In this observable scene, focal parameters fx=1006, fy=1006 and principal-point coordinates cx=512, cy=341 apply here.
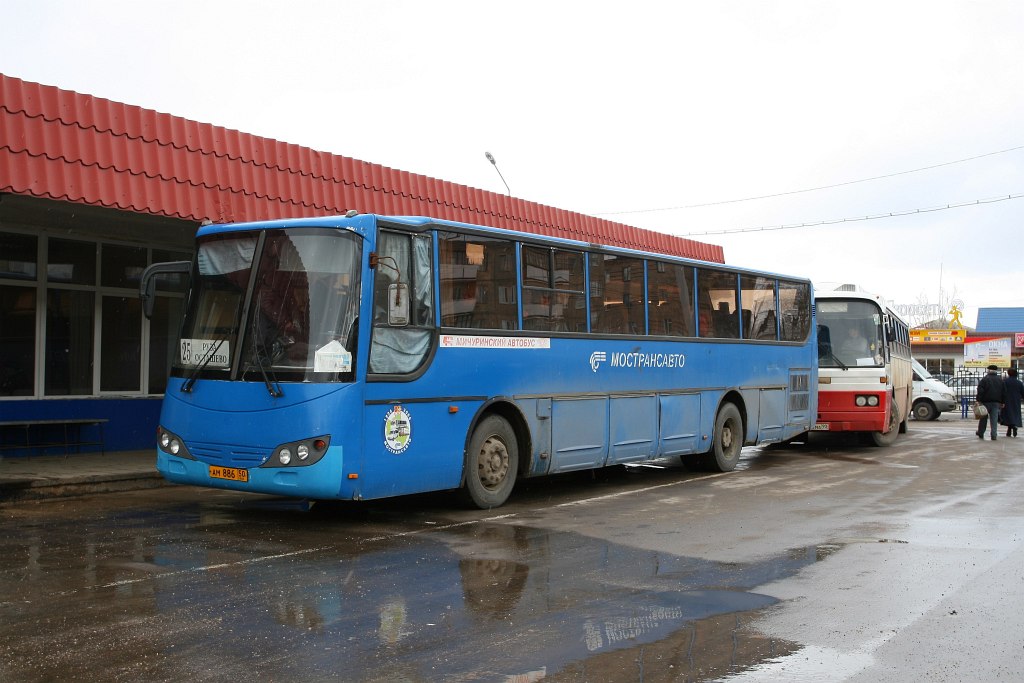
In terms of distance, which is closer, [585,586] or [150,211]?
[585,586]

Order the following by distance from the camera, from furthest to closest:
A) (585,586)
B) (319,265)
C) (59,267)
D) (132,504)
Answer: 1. (59,267)
2. (132,504)
3. (319,265)
4. (585,586)

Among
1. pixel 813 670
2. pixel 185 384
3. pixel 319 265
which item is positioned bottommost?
pixel 813 670

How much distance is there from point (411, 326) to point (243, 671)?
5.21m

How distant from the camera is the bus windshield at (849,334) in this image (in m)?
20.0

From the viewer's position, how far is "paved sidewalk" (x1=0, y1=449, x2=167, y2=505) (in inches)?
460

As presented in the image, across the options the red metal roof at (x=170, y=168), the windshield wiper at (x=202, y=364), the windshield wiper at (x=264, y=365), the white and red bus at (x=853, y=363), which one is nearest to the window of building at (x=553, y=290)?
the windshield wiper at (x=264, y=365)

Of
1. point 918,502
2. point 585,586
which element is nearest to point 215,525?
point 585,586

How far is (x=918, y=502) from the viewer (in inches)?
483

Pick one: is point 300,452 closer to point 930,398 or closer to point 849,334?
point 849,334

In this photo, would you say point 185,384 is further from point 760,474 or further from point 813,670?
point 760,474

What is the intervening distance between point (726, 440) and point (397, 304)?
26.0 ft

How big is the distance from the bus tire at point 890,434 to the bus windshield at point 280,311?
48.2 feet

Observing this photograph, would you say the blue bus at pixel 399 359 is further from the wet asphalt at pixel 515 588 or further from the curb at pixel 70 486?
the curb at pixel 70 486

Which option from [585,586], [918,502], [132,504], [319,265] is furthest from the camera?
[918,502]
